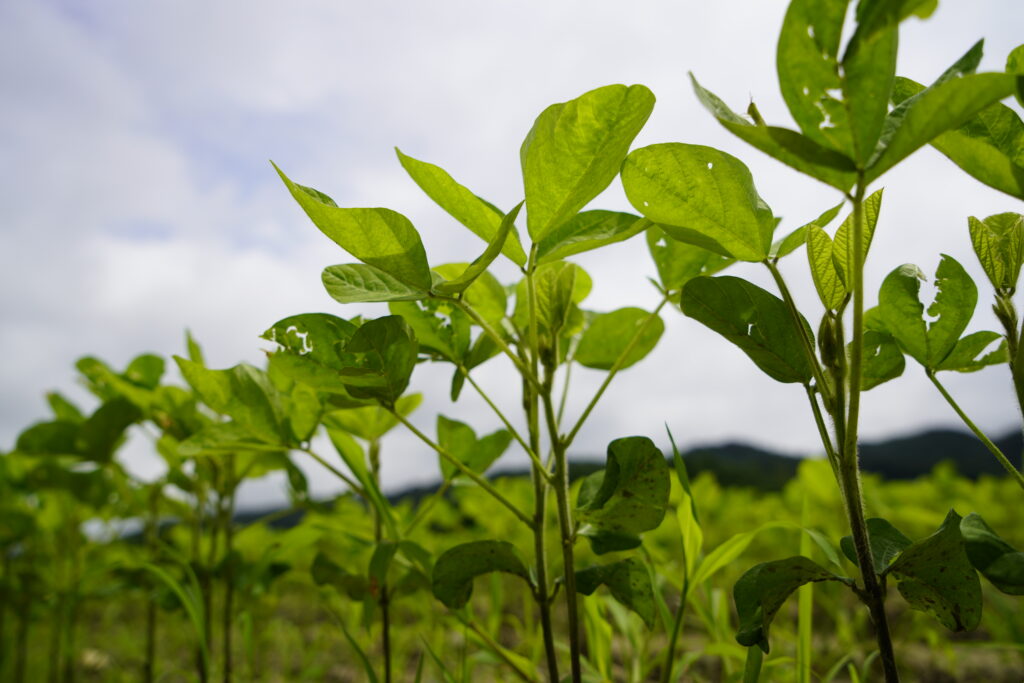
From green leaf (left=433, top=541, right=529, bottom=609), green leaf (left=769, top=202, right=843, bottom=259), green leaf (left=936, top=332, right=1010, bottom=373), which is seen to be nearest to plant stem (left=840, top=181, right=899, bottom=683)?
green leaf (left=769, top=202, right=843, bottom=259)

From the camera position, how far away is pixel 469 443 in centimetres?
94

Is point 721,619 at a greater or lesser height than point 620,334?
lesser

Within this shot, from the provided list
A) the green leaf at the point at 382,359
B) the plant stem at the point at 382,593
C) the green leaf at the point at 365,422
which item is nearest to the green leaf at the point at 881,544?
the green leaf at the point at 382,359

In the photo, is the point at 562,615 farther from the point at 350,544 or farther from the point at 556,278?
the point at 556,278

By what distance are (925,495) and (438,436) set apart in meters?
3.27

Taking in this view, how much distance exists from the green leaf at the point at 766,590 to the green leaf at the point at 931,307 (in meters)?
0.26

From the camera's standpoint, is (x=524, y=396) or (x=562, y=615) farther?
(x=562, y=615)

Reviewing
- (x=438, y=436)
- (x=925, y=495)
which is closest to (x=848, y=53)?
(x=438, y=436)

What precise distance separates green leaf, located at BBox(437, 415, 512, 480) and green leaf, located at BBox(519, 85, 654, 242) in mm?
444

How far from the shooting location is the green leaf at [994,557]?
0.44 meters

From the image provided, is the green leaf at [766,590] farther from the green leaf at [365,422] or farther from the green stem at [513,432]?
the green leaf at [365,422]

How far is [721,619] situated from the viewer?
1.20 metres

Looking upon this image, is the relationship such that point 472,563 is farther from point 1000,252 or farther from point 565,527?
point 1000,252

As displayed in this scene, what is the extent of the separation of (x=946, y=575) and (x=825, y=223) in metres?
0.33
